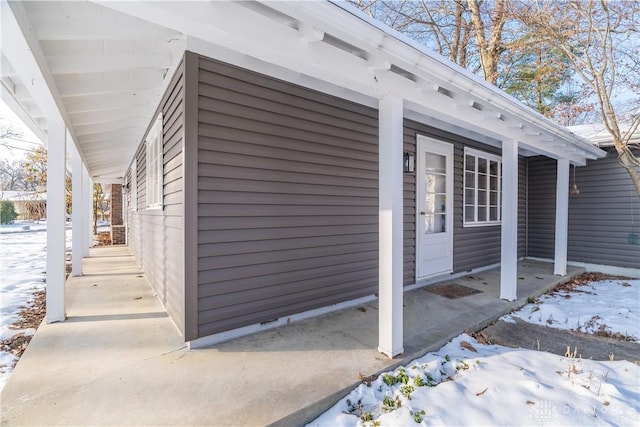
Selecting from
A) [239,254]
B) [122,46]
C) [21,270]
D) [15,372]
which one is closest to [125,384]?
[15,372]

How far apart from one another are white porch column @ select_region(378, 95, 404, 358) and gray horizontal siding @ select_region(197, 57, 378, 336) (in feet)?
3.29

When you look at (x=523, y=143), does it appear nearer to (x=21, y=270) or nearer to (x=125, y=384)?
(x=125, y=384)

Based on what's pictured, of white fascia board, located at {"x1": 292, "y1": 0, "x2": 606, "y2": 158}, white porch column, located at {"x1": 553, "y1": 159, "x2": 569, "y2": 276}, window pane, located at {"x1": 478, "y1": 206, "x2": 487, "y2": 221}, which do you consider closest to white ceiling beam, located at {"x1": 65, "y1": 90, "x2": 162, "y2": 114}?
white fascia board, located at {"x1": 292, "y1": 0, "x2": 606, "y2": 158}

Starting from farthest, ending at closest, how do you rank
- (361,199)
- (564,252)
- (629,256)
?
1. (629,256)
2. (564,252)
3. (361,199)

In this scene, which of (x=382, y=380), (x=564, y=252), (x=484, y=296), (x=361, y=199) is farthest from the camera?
(x=564, y=252)

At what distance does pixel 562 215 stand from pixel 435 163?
2.56 m

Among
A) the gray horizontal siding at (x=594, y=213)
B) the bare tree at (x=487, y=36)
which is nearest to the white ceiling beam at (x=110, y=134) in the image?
the gray horizontal siding at (x=594, y=213)

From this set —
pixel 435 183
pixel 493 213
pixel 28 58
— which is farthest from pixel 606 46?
pixel 28 58

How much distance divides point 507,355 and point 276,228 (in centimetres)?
228

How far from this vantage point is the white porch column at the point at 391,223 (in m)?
2.50

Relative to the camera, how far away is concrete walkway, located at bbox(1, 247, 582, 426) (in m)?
1.83

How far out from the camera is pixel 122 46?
2.52 m

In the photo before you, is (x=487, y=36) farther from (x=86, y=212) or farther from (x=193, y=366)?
(x=86, y=212)

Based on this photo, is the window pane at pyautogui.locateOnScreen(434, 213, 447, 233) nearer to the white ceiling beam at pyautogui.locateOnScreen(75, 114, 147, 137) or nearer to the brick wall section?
the white ceiling beam at pyautogui.locateOnScreen(75, 114, 147, 137)
